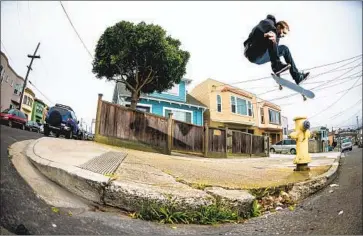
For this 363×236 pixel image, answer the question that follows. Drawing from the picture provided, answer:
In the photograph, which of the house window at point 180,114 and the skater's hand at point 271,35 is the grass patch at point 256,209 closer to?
the house window at point 180,114

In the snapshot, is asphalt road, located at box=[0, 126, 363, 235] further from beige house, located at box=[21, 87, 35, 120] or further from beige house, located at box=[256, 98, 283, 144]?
beige house, located at box=[256, 98, 283, 144]

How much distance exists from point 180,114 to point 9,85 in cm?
123

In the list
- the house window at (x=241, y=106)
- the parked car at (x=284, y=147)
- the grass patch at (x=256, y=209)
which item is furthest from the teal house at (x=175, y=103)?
the grass patch at (x=256, y=209)

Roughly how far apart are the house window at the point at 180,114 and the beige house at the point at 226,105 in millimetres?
145

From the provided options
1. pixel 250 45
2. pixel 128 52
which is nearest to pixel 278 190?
pixel 250 45

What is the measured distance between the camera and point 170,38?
163cm

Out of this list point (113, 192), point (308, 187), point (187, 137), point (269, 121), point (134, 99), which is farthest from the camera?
point (187, 137)

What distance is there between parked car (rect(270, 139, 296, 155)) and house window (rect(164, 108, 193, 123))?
2.64 ft

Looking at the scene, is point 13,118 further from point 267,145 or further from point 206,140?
point 267,145

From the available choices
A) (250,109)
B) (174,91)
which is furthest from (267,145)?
(174,91)

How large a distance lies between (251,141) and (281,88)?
2.03ft

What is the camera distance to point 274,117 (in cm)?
181

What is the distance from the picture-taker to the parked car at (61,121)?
4.77ft

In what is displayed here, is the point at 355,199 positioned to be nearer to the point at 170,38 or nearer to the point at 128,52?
the point at 170,38
